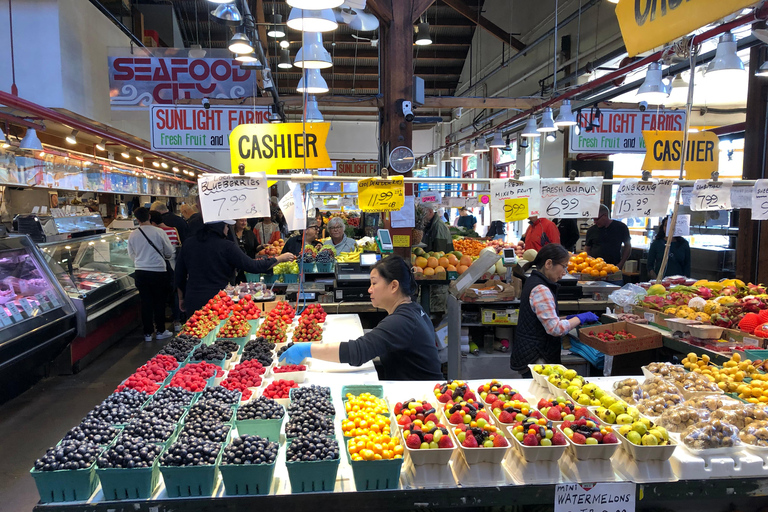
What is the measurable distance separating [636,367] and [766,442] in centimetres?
222

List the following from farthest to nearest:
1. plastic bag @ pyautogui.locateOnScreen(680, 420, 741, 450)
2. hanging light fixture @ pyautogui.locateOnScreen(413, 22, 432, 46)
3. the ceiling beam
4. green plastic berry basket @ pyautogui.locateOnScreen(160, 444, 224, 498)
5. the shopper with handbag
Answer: the ceiling beam < hanging light fixture @ pyautogui.locateOnScreen(413, 22, 432, 46) < the shopper with handbag < plastic bag @ pyautogui.locateOnScreen(680, 420, 741, 450) < green plastic berry basket @ pyautogui.locateOnScreen(160, 444, 224, 498)

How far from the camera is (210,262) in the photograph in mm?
5672

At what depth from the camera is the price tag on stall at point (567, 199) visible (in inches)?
155

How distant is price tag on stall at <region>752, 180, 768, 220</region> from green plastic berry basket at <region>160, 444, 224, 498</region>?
4.12 meters

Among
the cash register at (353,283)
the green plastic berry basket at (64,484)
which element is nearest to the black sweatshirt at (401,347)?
the green plastic berry basket at (64,484)

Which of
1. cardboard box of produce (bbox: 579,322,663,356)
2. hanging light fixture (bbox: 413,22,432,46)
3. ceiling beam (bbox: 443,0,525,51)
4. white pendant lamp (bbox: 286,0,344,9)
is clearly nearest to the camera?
white pendant lamp (bbox: 286,0,344,9)

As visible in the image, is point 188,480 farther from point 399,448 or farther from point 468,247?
point 468,247

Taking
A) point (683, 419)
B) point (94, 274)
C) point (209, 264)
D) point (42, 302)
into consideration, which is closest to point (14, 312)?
point (42, 302)

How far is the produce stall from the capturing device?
2074 millimetres

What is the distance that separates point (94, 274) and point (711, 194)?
299 inches

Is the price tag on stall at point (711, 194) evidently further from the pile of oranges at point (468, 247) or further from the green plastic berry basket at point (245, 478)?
the pile of oranges at point (468, 247)

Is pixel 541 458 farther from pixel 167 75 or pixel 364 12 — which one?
pixel 167 75

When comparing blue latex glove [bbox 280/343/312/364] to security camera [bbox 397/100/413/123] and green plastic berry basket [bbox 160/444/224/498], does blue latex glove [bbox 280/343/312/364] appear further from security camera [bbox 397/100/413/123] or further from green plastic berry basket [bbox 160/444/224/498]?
security camera [bbox 397/100/413/123]

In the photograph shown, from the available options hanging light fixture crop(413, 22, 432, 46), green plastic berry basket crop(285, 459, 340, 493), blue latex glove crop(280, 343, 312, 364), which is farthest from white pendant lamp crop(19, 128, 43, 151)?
green plastic berry basket crop(285, 459, 340, 493)
